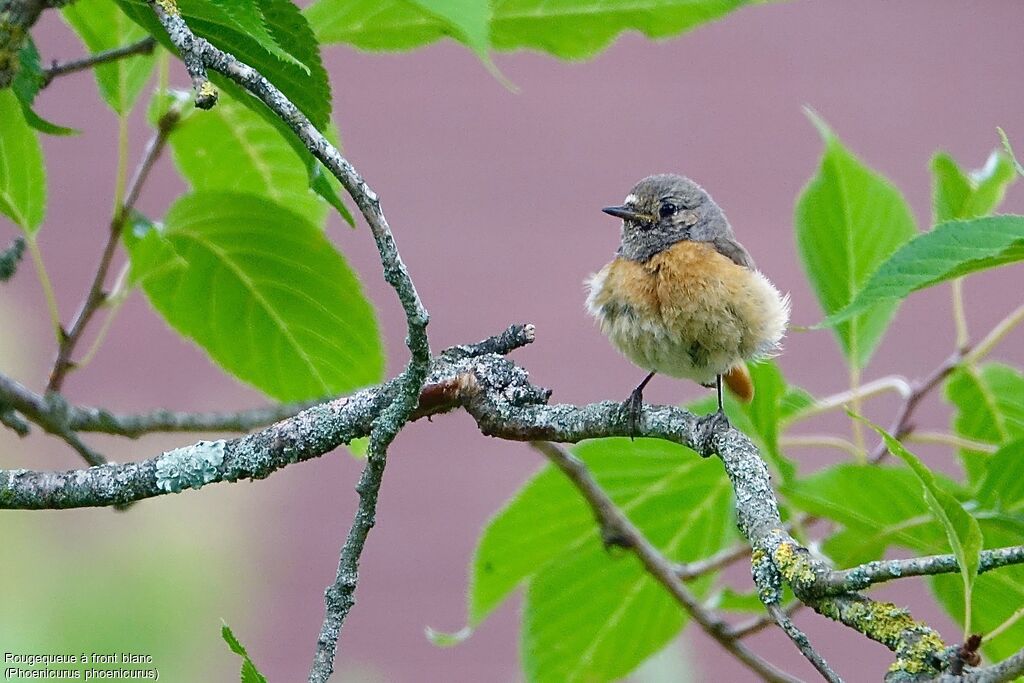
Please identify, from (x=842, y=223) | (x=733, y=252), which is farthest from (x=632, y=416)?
(x=733, y=252)

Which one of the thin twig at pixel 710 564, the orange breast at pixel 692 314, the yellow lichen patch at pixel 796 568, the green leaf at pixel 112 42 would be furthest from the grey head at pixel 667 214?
the yellow lichen patch at pixel 796 568

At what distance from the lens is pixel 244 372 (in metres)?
2.17

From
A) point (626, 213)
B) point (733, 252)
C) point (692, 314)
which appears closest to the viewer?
point (692, 314)

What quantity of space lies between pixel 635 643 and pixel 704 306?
0.76m

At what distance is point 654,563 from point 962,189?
39.6 inches

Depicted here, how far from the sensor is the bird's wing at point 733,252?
2.74 metres

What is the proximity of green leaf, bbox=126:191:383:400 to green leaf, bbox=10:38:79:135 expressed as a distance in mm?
425

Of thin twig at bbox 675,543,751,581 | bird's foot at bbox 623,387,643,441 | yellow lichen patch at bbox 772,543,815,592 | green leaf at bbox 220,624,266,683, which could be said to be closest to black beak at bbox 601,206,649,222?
thin twig at bbox 675,543,751,581

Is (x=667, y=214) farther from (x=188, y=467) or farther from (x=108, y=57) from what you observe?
(x=188, y=467)

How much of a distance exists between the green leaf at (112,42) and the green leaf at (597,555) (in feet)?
3.64

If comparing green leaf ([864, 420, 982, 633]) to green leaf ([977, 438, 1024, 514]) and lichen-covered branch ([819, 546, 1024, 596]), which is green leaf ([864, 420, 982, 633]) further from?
green leaf ([977, 438, 1024, 514])

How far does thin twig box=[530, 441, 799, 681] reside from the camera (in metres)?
2.02

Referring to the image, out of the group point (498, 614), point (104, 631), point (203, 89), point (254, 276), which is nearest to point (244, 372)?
point (254, 276)

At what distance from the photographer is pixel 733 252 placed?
2777 millimetres
